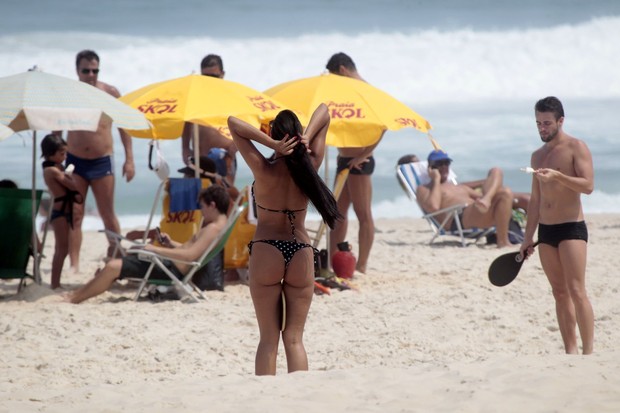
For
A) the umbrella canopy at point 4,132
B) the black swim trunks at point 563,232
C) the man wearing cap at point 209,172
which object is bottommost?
the black swim trunks at point 563,232

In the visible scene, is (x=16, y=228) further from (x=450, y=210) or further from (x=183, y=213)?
(x=450, y=210)

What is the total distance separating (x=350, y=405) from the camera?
14.0 feet

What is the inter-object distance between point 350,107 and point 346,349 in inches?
101

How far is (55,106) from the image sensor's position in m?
7.88

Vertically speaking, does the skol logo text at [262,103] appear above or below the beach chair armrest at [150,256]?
above

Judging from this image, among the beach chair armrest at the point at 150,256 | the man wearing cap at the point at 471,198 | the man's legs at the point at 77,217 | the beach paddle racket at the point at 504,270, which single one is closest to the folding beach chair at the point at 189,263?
the beach chair armrest at the point at 150,256

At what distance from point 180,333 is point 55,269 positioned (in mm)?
2156

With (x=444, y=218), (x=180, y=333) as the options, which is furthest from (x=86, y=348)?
(x=444, y=218)

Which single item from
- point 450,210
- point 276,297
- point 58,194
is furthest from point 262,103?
point 450,210

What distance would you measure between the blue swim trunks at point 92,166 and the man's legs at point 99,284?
53.7 inches

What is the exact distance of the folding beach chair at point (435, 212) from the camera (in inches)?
476

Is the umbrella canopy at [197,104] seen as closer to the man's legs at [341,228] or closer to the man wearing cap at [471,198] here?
the man's legs at [341,228]

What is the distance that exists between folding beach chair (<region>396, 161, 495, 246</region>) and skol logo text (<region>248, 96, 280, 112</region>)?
3.88 meters

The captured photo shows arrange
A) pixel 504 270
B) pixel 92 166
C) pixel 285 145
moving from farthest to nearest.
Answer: pixel 92 166 → pixel 504 270 → pixel 285 145
